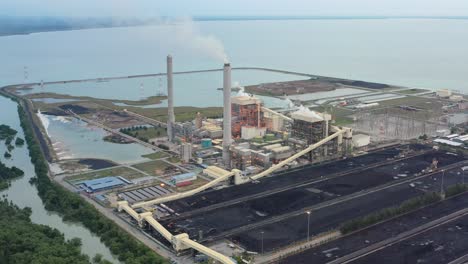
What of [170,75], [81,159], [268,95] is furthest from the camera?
[268,95]

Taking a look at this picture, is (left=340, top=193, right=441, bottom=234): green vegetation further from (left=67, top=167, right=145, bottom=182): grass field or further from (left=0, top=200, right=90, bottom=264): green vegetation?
(left=67, top=167, right=145, bottom=182): grass field

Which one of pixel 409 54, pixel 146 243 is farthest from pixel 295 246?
pixel 409 54

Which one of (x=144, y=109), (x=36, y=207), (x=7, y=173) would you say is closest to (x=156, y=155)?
(x=7, y=173)

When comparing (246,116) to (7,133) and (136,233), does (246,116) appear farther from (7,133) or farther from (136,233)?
(136,233)

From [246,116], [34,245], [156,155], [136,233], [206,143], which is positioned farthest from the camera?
[246,116]

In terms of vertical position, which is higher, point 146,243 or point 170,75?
point 170,75

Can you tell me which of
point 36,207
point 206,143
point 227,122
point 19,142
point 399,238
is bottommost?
point 36,207

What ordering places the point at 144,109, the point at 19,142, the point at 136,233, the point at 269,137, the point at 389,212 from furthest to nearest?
the point at 144,109, the point at 269,137, the point at 19,142, the point at 389,212, the point at 136,233

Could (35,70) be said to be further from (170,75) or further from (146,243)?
(146,243)
